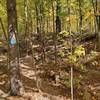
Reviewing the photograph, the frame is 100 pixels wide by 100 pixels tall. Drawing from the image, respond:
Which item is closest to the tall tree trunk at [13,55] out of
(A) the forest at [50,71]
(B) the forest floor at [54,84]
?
(A) the forest at [50,71]

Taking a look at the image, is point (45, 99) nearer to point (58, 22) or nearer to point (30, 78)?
point (30, 78)

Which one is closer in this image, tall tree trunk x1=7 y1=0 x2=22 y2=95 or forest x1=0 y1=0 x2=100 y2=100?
forest x1=0 y1=0 x2=100 y2=100

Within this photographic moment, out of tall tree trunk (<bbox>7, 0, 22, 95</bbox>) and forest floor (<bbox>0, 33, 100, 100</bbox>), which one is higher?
tall tree trunk (<bbox>7, 0, 22, 95</bbox>)

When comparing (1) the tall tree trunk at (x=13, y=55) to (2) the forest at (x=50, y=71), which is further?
(1) the tall tree trunk at (x=13, y=55)

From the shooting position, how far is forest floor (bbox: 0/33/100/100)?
1352 centimetres

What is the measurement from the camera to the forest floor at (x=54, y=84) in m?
13.5

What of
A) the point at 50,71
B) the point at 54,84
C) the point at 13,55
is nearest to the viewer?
the point at 13,55

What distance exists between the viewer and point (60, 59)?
2216 cm

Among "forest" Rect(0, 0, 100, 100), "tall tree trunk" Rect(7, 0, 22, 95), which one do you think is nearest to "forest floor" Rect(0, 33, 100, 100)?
"forest" Rect(0, 0, 100, 100)

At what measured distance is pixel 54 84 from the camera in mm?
16250

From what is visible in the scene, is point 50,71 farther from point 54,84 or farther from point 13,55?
point 13,55

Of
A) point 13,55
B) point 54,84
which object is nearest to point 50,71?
point 54,84

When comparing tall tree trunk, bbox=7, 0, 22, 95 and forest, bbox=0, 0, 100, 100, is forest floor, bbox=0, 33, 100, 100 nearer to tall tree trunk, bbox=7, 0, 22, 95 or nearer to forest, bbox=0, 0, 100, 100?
forest, bbox=0, 0, 100, 100

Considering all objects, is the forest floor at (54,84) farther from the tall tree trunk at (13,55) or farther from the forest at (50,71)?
the tall tree trunk at (13,55)
